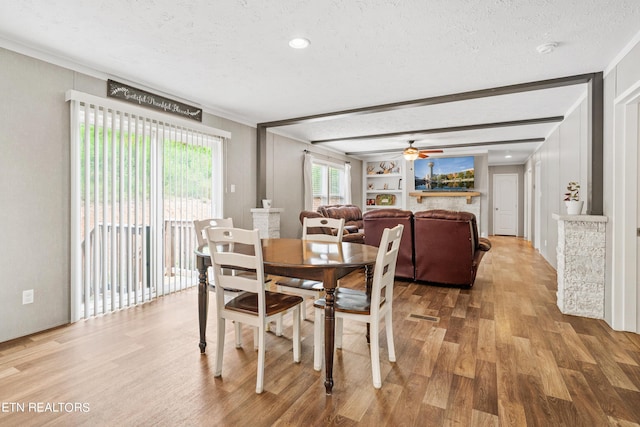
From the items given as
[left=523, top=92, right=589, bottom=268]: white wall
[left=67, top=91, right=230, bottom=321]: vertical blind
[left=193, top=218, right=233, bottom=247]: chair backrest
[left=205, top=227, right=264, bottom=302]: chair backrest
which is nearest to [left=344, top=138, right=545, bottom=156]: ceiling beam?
[left=523, top=92, right=589, bottom=268]: white wall

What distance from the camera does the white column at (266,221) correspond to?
517 cm

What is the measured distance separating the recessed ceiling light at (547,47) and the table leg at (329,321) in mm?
2609

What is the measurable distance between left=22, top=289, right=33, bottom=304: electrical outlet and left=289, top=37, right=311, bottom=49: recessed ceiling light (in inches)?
119

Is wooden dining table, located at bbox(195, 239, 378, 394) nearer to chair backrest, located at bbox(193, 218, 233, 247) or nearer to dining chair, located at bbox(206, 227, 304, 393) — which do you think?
dining chair, located at bbox(206, 227, 304, 393)

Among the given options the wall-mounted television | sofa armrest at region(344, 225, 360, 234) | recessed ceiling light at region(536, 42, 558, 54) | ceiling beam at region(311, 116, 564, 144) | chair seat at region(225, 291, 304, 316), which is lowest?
chair seat at region(225, 291, 304, 316)

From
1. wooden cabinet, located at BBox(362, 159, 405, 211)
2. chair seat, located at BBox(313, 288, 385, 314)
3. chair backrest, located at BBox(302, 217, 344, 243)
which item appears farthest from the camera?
wooden cabinet, located at BBox(362, 159, 405, 211)

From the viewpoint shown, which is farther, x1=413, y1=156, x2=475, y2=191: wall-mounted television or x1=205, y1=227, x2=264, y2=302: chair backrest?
x1=413, y1=156, x2=475, y2=191: wall-mounted television

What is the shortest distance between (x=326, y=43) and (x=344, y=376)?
99.5 inches

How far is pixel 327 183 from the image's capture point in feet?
26.6

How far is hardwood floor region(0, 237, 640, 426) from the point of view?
5.59ft

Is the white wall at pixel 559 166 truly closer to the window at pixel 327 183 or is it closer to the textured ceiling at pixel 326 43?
the textured ceiling at pixel 326 43

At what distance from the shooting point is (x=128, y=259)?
3457 mm

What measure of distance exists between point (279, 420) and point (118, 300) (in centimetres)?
258

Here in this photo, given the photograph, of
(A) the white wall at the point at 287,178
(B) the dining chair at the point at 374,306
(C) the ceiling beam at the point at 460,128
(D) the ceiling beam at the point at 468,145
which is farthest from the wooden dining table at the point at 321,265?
(D) the ceiling beam at the point at 468,145
